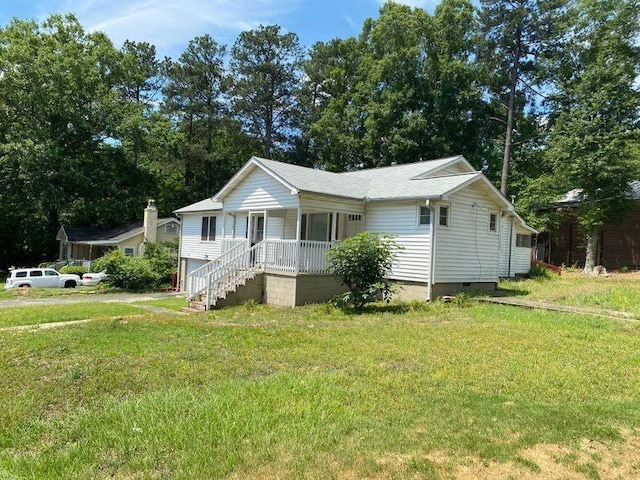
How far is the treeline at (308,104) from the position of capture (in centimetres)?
3222

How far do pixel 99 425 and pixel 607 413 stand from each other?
5273 mm

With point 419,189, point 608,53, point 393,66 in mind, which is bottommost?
point 419,189

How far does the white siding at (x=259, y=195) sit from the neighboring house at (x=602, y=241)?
58.7 feet

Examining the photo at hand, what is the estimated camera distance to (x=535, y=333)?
9219mm

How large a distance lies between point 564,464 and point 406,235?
11.9 m

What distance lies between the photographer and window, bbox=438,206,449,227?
1513cm

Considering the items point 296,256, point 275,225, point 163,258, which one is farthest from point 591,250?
point 163,258

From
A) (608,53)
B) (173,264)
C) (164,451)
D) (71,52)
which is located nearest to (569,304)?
(164,451)

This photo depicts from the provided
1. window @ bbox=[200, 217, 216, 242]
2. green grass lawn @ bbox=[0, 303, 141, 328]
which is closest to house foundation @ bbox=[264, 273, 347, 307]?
green grass lawn @ bbox=[0, 303, 141, 328]

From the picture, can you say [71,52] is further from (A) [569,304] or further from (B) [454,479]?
(B) [454,479]

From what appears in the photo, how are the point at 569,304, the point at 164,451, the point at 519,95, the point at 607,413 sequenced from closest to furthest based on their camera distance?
1. the point at 164,451
2. the point at 607,413
3. the point at 569,304
4. the point at 519,95

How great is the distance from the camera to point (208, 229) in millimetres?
24047

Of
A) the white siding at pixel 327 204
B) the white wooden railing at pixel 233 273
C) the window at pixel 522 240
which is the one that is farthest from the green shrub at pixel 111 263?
the window at pixel 522 240

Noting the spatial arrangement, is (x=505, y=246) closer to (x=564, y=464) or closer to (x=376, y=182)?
(x=376, y=182)
